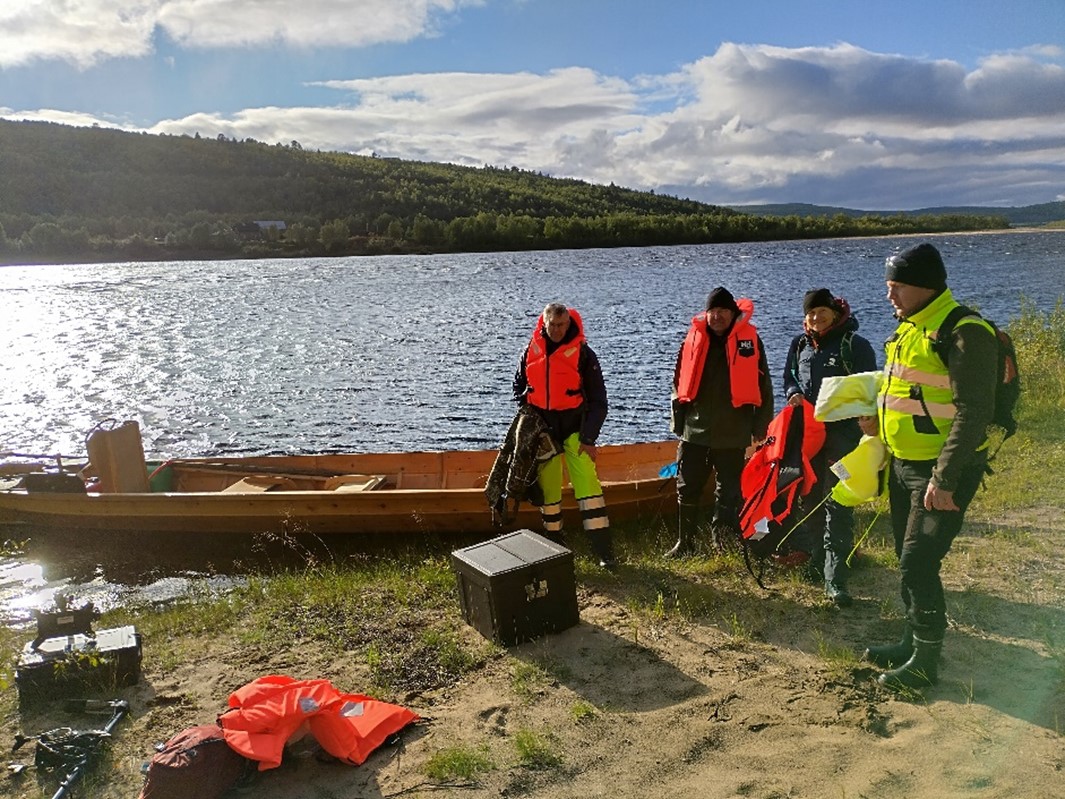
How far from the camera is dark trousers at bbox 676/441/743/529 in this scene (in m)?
6.33

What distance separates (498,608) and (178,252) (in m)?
81.1

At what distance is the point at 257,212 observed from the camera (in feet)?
298

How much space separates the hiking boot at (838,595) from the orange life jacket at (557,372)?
2.21 meters

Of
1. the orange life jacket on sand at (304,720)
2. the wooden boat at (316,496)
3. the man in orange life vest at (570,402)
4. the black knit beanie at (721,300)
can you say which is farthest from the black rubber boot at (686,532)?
the orange life jacket on sand at (304,720)

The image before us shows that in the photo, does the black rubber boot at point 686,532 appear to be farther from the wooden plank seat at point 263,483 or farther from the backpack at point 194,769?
the wooden plank seat at point 263,483

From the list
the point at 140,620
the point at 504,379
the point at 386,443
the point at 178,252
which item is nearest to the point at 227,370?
the point at 504,379

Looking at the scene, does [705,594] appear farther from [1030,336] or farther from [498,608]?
[1030,336]

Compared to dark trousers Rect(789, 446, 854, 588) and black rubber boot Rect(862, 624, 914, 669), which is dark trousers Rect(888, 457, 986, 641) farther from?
dark trousers Rect(789, 446, 854, 588)

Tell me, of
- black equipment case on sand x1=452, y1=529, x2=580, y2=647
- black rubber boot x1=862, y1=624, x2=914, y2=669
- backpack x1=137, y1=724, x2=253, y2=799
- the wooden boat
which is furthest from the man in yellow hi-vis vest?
the wooden boat

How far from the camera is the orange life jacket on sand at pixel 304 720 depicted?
395 centimetres

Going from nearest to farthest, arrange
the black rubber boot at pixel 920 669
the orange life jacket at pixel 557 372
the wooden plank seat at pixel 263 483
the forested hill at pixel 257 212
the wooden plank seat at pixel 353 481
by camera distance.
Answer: the black rubber boot at pixel 920 669 → the orange life jacket at pixel 557 372 → the wooden plank seat at pixel 353 481 → the wooden plank seat at pixel 263 483 → the forested hill at pixel 257 212

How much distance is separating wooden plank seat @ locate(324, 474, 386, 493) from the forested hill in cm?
7351

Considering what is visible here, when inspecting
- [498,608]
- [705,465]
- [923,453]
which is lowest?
[498,608]

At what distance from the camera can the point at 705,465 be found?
6.44 meters
